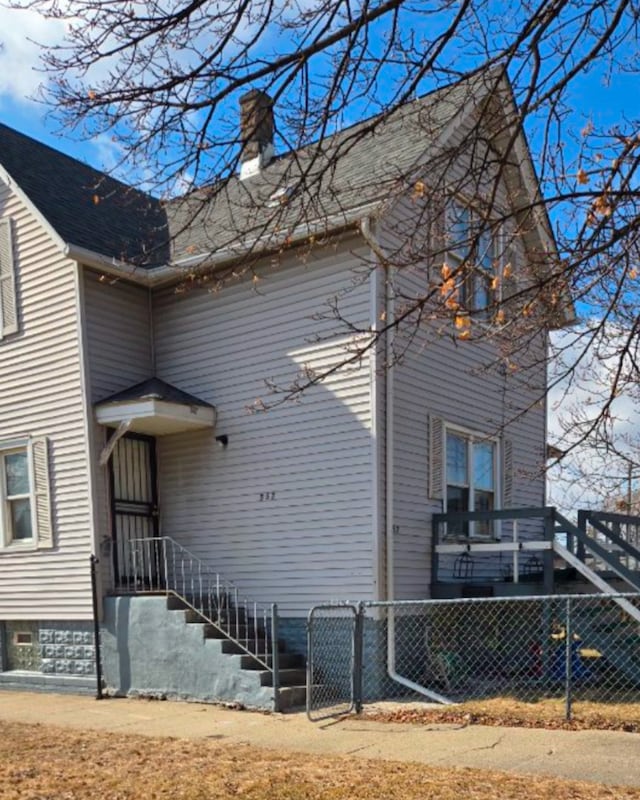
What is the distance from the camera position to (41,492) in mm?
11766

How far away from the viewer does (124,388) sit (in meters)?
11.9

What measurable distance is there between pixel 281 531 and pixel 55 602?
11.6ft

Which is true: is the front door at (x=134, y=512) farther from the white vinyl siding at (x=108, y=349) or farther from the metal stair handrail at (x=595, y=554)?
the metal stair handrail at (x=595, y=554)

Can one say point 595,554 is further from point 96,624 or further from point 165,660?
point 96,624

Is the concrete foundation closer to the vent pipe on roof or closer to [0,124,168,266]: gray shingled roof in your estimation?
[0,124,168,266]: gray shingled roof

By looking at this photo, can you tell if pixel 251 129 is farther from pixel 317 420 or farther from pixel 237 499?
pixel 237 499

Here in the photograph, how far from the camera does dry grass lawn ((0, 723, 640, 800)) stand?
17.1 ft

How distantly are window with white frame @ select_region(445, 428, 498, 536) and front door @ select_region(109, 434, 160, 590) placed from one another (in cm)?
431

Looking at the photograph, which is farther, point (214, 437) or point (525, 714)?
point (214, 437)

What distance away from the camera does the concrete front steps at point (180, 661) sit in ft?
31.0

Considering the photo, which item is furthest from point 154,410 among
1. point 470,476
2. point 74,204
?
point 470,476

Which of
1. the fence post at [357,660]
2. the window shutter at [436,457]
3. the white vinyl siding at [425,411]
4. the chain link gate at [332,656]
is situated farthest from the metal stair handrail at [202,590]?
the window shutter at [436,457]

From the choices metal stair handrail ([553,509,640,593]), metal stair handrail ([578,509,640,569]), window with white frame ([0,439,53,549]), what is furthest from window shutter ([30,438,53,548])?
metal stair handrail ([578,509,640,569])

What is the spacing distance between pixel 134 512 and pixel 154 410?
190 cm
